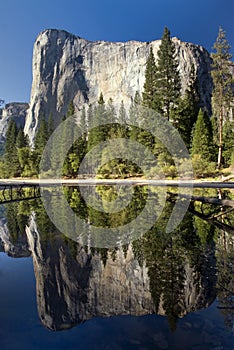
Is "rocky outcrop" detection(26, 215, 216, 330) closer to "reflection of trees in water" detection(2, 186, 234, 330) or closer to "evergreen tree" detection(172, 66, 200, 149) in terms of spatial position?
"reflection of trees in water" detection(2, 186, 234, 330)

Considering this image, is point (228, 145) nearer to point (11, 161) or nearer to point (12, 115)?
point (11, 161)

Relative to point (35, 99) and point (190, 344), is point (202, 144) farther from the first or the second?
point (35, 99)

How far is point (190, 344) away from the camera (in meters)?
1.81

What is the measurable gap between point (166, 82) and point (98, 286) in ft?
94.7

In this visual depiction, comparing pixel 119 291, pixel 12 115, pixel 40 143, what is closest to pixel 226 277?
pixel 119 291

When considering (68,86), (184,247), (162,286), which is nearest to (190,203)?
(184,247)

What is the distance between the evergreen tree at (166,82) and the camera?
93.4ft

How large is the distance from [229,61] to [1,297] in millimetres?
28112

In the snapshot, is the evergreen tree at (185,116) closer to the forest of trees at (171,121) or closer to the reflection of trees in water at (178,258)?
the forest of trees at (171,121)

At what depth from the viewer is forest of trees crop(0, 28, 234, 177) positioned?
25375 millimetres

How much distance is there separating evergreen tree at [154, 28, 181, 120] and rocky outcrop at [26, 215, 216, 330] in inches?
1033

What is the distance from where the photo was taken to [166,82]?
28.8 meters

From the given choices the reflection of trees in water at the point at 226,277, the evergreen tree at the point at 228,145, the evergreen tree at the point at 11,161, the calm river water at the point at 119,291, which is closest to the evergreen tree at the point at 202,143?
the evergreen tree at the point at 228,145

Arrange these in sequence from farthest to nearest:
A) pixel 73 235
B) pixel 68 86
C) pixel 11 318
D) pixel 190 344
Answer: pixel 68 86 < pixel 73 235 < pixel 11 318 < pixel 190 344
